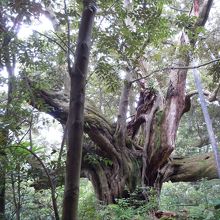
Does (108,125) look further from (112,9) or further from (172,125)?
(112,9)

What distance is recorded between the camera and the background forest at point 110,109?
9.39 feet

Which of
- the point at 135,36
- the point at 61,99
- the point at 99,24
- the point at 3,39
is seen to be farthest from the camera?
the point at 61,99

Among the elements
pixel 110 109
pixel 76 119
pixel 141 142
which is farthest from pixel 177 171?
pixel 76 119

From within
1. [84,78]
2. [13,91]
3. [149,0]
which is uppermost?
[149,0]

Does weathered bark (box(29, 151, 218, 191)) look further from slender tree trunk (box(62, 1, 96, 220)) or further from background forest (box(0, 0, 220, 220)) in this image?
slender tree trunk (box(62, 1, 96, 220))

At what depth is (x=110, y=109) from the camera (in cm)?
897

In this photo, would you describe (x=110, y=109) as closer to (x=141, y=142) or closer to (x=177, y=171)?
(x=141, y=142)

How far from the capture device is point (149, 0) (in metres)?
3.17

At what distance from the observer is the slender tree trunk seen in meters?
1.80

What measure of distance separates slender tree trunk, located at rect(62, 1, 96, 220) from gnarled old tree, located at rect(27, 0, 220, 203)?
280 centimetres

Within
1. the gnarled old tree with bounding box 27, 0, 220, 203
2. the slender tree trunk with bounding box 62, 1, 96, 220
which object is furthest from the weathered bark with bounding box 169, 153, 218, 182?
the slender tree trunk with bounding box 62, 1, 96, 220

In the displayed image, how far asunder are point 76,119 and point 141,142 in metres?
4.77

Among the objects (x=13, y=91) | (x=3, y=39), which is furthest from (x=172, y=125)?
(x=3, y=39)

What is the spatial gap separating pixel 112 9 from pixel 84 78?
1761mm
